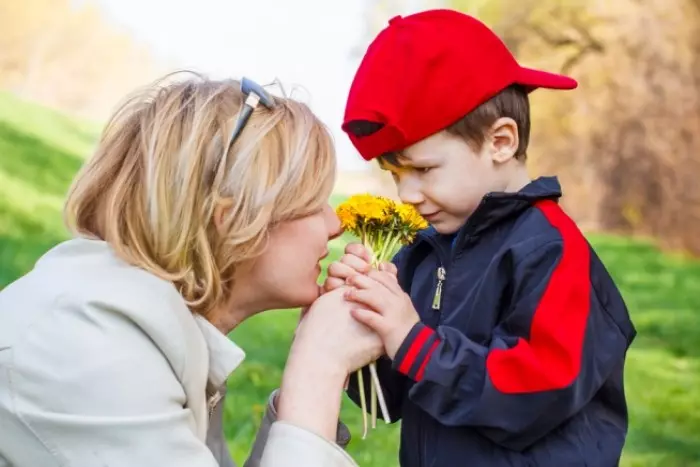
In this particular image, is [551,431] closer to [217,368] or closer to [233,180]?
[217,368]

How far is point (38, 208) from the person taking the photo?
20.2ft

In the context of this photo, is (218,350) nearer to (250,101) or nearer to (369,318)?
(369,318)

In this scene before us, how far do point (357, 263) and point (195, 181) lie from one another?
1.68ft

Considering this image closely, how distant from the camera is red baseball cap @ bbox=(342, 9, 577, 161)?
2.27 m

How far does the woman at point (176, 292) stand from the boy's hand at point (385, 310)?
50mm

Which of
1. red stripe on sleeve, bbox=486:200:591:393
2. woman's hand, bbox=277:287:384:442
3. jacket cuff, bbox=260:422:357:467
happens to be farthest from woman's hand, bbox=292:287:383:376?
red stripe on sleeve, bbox=486:200:591:393

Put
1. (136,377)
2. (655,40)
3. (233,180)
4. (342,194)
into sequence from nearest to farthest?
(136,377)
(233,180)
(342,194)
(655,40)

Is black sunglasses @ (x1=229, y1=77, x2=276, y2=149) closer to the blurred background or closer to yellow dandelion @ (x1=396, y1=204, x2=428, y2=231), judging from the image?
yellow dandelion @ (x1=396, y1=204, x2=428, y2=231)

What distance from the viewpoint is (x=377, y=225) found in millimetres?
2375

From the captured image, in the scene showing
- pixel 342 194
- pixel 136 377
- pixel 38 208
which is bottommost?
pixel 38 208

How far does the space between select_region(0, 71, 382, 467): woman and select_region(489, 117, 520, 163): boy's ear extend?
1.40 feet

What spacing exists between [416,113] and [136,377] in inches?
36.3

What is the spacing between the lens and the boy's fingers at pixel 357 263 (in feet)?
7.61

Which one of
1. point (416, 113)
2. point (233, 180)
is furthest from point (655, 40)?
point (233, 180)
